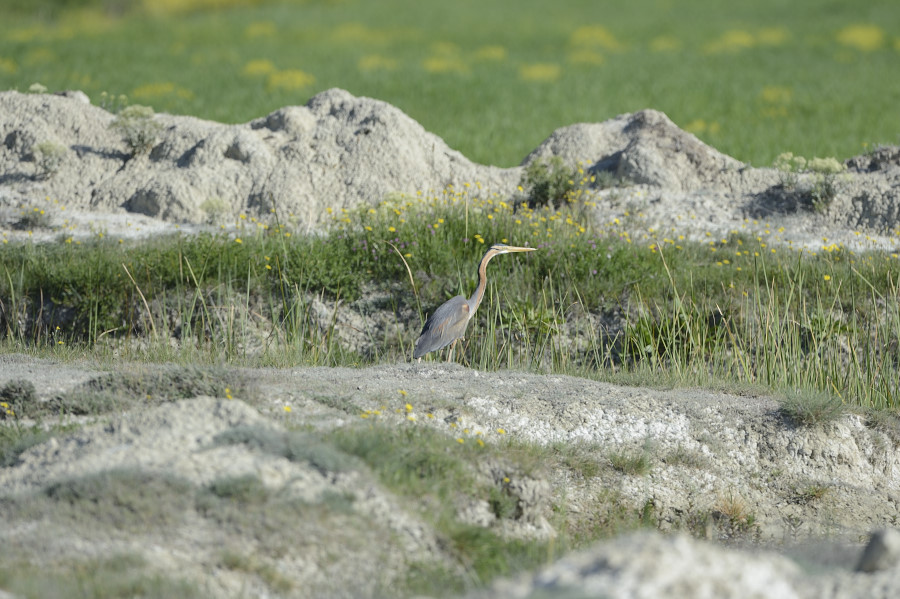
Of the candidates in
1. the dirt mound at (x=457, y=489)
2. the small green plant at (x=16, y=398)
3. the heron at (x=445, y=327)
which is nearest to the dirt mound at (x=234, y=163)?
the heron at (x=445, y=327)

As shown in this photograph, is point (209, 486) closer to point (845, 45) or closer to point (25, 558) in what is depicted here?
point (25, 558)

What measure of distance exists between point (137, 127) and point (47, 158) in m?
1.07

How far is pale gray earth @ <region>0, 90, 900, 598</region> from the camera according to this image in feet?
12.0

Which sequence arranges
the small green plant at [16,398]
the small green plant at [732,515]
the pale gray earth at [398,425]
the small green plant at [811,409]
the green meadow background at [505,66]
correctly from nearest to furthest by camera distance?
1. the pale gray earth at [398,425]
2. the small green plant at [16,398]
3. the small green plant at [732,515]
4. the small green plant at [811,409]
5. the green meadow background at [505,66]

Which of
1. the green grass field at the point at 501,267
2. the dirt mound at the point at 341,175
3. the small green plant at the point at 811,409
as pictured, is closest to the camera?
the small green plant at the point at 811,409

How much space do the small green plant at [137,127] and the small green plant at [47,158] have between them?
2.21 ft

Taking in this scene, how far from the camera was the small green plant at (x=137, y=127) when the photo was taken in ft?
34.2

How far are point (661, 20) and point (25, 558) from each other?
99.7 feet

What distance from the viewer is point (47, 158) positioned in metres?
10.4

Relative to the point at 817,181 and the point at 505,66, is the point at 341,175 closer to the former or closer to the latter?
the point at 817,181

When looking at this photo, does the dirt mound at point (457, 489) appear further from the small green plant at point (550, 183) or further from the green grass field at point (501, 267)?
the small green plant at point (550, 183)

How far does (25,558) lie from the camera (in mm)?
3607

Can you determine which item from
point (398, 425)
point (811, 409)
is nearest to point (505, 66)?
point (811, 409)

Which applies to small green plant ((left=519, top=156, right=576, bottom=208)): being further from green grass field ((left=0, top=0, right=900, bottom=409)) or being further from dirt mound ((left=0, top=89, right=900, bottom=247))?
dirt mound ((left=0, top=89, right=900, bottom=247))
